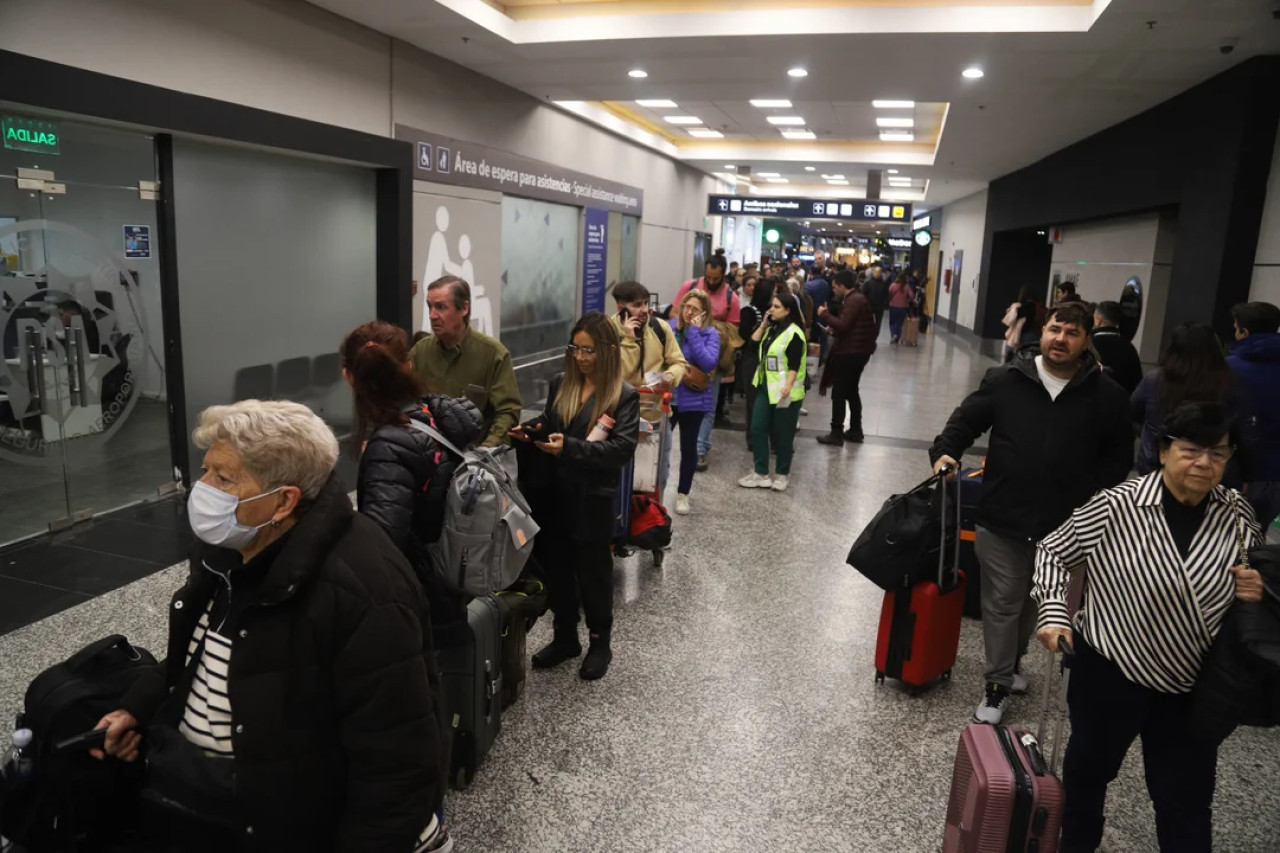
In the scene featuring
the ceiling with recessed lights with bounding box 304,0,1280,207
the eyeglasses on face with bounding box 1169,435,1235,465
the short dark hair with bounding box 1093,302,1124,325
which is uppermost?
the ceiling with recessed lights with bounding box 304,0,1280,207

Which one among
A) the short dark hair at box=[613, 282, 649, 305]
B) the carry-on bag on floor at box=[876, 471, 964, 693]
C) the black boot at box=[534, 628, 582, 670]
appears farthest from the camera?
the short dark hair at box=[613, 282, 649, 305]

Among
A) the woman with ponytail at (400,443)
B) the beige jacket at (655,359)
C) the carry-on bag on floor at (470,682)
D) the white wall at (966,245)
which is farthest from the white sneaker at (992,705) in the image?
the white wall at (966,245)

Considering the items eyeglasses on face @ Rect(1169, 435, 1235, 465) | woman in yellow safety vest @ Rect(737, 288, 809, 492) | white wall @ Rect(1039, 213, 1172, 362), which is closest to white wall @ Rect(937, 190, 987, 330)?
white wall @ Rect(1039, 213, 1172, 362)

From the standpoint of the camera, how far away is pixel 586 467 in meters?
Result: 3.57

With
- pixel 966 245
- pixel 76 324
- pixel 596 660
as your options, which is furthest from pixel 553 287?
pixel 966 245

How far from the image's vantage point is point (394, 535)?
2.55 meters

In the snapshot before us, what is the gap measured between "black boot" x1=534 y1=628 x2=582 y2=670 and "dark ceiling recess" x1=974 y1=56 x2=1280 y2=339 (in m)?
6.30

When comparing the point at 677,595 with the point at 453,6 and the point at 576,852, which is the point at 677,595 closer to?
the point at 576,852

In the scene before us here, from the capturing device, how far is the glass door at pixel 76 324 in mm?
4988

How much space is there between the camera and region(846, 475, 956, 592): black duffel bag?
3.68m

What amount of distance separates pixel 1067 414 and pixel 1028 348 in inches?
15.7

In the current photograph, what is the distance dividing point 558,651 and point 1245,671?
2.64m

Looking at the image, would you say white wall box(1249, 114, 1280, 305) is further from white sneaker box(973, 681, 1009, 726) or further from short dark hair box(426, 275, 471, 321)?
short dark hair box(426, 275, 471, 321)

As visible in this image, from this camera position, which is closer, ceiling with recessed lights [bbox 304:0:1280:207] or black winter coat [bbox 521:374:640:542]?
black winter coat [bbox 521:374:640:542]
